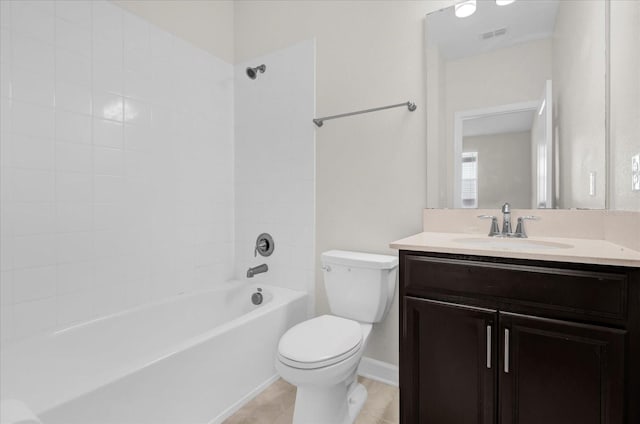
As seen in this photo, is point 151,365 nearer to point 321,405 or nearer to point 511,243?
point 321,405

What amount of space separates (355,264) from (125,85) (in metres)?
1.70

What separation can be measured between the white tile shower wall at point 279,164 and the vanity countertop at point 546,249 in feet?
3.29

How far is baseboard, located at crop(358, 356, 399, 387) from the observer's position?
1.93m

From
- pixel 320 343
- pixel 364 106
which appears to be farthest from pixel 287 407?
pixel 364 106

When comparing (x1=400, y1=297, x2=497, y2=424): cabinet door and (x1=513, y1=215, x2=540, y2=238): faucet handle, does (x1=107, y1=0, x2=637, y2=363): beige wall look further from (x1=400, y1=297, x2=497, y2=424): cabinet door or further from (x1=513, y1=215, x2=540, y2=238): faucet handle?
(x1=400, y1=297, x2=497, y2=424): cabinet door

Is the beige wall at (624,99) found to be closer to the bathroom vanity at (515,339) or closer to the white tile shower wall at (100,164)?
the bathroom vanity at (515,339)

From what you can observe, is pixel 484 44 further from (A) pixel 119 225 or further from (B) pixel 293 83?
(A) pixel 119 225

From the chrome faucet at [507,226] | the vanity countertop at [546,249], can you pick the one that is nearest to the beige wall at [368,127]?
the chrome faucet at [507,226]

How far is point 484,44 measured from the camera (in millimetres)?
1654

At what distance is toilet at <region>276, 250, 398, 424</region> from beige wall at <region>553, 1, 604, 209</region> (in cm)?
90

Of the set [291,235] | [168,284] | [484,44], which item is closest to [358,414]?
[291,235]

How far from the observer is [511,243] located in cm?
144

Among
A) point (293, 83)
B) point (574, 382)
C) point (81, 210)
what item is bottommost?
→ point (574, 382)

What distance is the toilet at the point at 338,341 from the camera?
4.46 feet
